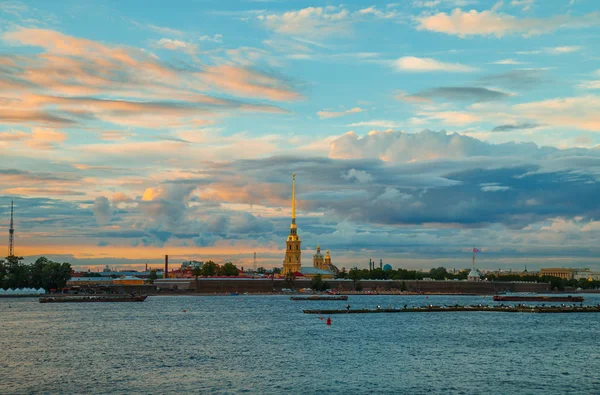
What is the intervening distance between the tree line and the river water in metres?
74.2

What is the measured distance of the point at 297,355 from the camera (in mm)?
59312

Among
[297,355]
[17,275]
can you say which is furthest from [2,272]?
[297,355]

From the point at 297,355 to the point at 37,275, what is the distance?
12642 centimetres

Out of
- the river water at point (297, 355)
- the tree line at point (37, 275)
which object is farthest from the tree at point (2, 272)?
the river water at point (297, 355)

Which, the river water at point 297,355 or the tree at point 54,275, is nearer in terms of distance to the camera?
the river water at point 297,355

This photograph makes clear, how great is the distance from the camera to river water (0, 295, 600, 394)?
149 ft

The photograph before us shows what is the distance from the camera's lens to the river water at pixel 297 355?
45.5m

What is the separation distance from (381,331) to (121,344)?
27.1 meters

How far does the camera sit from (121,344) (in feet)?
219

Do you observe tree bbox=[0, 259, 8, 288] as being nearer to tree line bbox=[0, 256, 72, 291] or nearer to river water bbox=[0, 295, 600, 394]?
tree line bbox=[0, 256, 72, 291]

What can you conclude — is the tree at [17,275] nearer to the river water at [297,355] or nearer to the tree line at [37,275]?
the tree line at [37,275]

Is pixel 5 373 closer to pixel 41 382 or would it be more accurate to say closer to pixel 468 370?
pixel 41 382

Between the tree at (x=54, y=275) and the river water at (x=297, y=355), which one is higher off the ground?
the tree at (x=54, y=275)

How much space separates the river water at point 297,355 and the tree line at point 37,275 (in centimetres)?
7420
